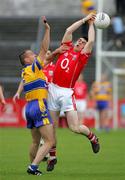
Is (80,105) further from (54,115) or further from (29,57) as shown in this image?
(29,57)

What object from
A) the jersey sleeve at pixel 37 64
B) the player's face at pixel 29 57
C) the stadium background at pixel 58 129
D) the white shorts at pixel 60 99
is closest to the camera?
the jersey sleeve at pixel 37 64

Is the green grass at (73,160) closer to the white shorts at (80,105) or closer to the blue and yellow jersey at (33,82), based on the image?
the blue and yellow jersey at (33,82)

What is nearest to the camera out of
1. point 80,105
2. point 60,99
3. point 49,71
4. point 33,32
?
point 60,99

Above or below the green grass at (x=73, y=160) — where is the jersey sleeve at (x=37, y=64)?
above

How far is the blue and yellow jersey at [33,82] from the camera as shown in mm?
14000

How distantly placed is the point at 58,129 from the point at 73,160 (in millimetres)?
13161

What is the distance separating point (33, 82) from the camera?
46.1 ft

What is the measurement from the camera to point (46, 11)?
3884 centimetres

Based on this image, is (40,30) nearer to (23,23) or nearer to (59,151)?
(23,23)

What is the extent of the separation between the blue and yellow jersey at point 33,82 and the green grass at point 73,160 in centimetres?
132

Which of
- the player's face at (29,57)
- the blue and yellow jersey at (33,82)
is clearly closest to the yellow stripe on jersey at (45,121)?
the blue and yellow jersey at (33,82)

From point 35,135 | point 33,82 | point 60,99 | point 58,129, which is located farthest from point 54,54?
point 58,129

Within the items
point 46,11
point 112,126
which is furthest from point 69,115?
point 46,11

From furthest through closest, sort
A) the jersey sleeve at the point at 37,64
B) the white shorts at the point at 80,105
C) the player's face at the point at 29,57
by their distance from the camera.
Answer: the white shorts at the point at 80,105, the player's face at the point at 29,57, the jersey sleeve at the point at 37,64
